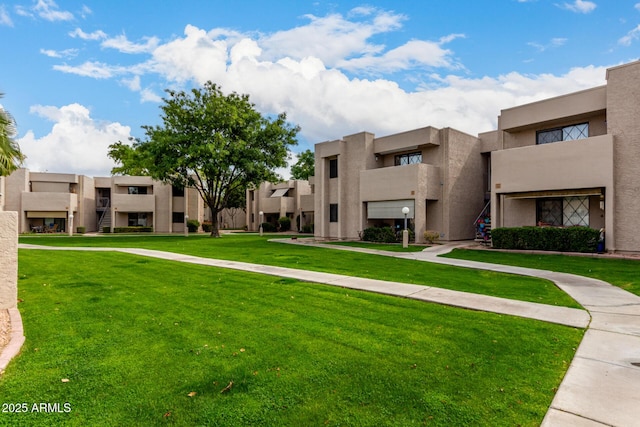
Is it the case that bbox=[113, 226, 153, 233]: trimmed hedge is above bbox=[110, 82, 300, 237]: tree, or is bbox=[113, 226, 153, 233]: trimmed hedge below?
below

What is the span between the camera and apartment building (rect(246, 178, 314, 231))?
149ft

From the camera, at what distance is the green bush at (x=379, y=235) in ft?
83.4

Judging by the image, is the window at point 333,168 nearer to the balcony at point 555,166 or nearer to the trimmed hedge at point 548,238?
the balcony at point 555,166

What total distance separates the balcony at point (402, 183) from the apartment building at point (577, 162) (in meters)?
4.40

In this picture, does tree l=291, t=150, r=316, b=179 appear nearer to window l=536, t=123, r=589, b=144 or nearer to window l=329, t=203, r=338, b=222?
window l=329, t=203, r=338, b=222

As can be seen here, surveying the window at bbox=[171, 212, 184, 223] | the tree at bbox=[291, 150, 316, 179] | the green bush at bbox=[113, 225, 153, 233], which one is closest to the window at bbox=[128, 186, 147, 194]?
the window at bbox=[171, 212, 184, 223]

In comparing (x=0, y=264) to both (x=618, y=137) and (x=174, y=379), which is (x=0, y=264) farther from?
(x=618, y=137)

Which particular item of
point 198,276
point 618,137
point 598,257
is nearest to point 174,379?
point 198,276

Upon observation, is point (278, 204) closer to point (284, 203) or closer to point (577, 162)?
point (284, 203)

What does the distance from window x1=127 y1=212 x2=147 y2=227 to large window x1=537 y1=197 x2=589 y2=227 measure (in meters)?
43.3

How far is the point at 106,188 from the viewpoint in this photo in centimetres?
5153

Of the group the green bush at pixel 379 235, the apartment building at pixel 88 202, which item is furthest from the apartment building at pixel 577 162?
the apartment building at pixel 88 202

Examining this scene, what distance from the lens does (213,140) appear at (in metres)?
30.3

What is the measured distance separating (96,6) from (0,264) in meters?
10.1
